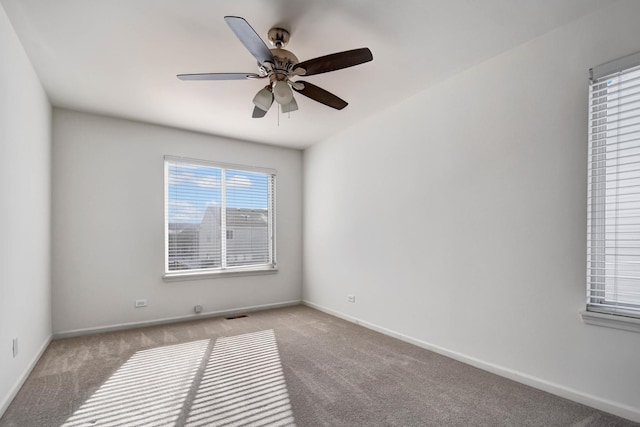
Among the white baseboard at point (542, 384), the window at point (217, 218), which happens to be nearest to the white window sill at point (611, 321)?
the white baseboard at point (542, 384)

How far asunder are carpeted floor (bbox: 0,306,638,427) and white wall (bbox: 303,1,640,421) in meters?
0.29

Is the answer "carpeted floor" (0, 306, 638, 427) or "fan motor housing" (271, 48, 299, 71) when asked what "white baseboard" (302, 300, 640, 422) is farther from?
"fan motor housing" (271, 48, 299, 71)

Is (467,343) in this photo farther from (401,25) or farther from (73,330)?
(73,330)

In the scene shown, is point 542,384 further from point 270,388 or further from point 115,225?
point 115,225

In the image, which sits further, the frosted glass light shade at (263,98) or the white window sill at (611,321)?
the frosted glass light shade at (263,98)

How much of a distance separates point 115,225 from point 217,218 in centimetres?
130

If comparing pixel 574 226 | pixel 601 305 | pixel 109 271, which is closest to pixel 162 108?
pixel 109 271

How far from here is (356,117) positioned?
13.5ft

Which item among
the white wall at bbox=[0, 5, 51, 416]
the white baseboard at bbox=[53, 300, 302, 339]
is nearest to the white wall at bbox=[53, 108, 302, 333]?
the white baseboard at bbox=[53, 300, 302, 339]

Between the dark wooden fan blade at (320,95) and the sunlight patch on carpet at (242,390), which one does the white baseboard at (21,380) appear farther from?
the dark wooden fan blade at (320,95)

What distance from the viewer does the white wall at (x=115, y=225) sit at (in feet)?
12.4

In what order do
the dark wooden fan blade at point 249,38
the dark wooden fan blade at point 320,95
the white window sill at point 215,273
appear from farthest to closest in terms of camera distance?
the white window sill at point 215,273 < the dark wooden fan blade at point 320,95 < the dark wooden fan blade at point 249,38

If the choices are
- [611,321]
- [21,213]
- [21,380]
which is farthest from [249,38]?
→ [21,380]

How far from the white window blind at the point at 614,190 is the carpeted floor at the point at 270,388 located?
0.82 meters
